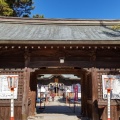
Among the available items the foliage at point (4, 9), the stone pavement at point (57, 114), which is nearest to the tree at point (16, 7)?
the foliage at point (4, 9)

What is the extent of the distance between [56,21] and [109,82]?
24.5 ft

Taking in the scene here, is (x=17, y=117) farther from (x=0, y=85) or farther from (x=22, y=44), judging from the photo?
(x=22, y=44)

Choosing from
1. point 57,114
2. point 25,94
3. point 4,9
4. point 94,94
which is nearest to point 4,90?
point 25,94

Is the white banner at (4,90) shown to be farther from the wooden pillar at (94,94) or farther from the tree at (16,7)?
the tree at (16,7)

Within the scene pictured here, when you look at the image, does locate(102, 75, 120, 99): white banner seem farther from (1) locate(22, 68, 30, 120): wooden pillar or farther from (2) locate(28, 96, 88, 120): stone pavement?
(1) locate(22, 68, 30, 120): wooden pillar

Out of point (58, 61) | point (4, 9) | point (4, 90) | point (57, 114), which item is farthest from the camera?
point (4, 9)

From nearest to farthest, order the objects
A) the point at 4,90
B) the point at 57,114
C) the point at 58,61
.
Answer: the point at 4,90, the point at 58,61, the point at 57,114

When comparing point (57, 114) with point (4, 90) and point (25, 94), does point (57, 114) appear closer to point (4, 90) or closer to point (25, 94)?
point (25, 94)

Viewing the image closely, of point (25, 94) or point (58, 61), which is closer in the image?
point (25, 94)

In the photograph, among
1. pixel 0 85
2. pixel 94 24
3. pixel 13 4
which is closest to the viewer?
pixel 0 85

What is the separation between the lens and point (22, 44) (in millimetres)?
10617

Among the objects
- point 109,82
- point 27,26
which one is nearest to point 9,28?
point 27,26

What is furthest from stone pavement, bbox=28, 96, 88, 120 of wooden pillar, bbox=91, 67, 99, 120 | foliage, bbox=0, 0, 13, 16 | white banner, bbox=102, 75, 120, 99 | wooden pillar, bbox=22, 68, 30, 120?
foliage, bbox=0, 0, 13, 16

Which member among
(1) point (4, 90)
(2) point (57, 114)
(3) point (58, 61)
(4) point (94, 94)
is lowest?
(2) point (57, 114)
